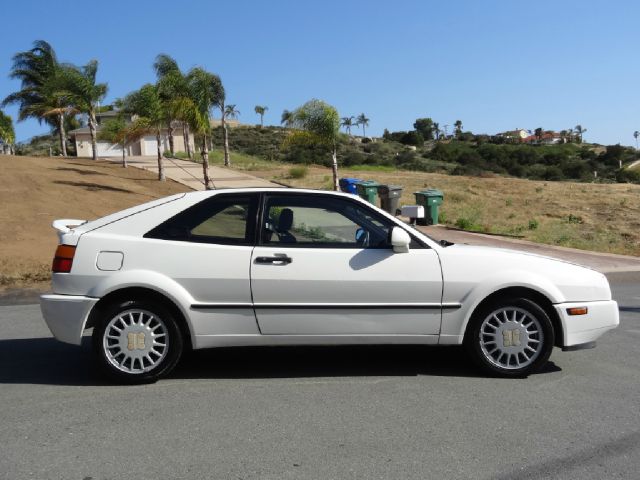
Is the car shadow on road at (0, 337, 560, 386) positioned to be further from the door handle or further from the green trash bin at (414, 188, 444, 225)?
the green trash bin at (414, 188, 444, 225)

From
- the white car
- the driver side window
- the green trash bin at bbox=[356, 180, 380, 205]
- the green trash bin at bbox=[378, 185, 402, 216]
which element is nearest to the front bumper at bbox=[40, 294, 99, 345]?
the white car

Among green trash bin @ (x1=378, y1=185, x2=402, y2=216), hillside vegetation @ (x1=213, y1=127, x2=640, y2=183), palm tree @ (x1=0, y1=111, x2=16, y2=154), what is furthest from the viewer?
palm tree @ (x1=0, y1=111, x2=16, y2=154)

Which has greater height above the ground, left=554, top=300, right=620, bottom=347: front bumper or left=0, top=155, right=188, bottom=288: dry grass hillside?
left=554, top=300, right=620, bottom=347: front bumper

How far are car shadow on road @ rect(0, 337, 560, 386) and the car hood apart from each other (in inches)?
31.0

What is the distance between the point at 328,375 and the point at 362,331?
59 centimetres

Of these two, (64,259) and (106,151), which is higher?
(64,259)

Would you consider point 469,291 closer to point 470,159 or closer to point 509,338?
point 509,338

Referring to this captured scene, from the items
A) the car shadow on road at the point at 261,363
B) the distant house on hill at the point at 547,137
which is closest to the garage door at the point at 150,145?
the car shadow on road at the point at 261,363

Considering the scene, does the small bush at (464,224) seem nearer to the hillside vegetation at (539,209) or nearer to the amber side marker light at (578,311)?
the hillside vegetation at (539,209)

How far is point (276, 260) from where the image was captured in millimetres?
5238

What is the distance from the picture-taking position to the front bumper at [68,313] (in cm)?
516

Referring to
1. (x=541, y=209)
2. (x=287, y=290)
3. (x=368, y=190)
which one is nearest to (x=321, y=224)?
(x=287, y=290)

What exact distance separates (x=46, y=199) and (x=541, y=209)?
1752 cm

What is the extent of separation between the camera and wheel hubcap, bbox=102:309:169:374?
5.19m
